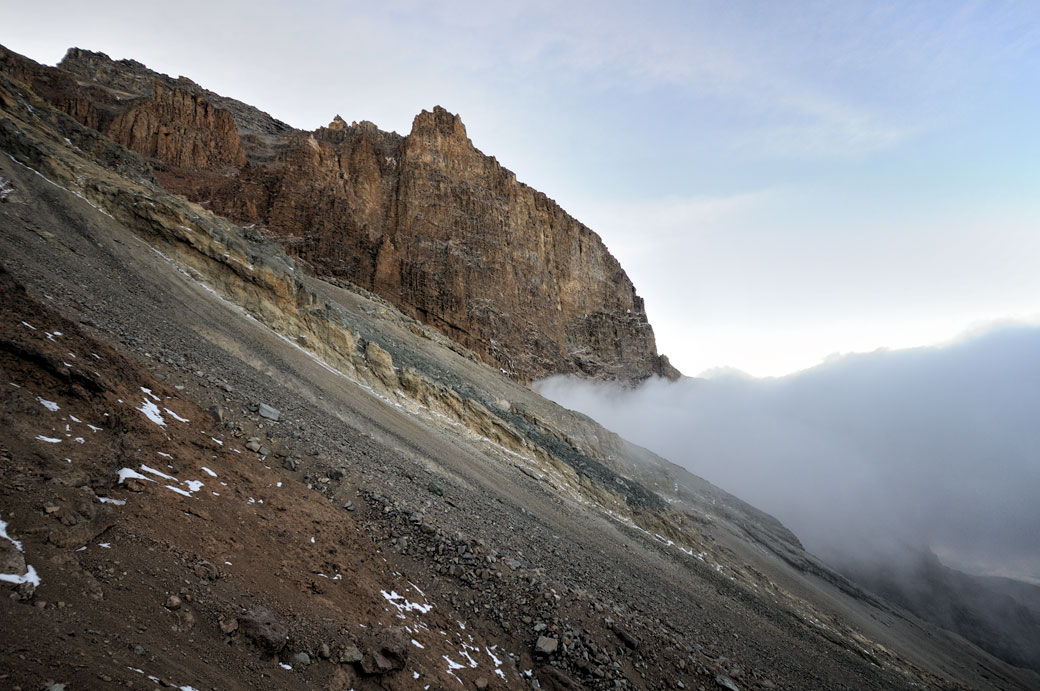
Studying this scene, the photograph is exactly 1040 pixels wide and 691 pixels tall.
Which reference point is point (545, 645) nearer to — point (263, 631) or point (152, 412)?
point (263, 631)

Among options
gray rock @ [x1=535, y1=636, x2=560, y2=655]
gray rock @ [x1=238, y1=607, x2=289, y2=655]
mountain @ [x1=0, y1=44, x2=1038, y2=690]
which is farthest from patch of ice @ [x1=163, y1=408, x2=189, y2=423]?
gray rock @ [x1=535, y1=636, x2=560, y2=655]

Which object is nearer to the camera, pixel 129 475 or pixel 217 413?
pixel 129 475

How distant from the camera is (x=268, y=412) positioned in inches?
453

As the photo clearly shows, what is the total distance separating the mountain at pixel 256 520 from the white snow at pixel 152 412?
0.27 feet

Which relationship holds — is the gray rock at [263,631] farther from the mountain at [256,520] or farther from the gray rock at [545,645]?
the gray rock at [545,645]

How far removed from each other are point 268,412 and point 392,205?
68026 millimetres

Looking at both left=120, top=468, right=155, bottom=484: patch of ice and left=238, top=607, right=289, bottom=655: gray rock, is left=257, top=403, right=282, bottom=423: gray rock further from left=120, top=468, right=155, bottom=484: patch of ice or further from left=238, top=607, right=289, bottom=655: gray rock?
left=238, top=607, right=289, bottom=655: gray rock

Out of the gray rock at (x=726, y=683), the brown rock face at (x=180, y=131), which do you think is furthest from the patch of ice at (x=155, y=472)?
the brown rock face at (x=180, y=131)

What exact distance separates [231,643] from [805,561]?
5525 cm

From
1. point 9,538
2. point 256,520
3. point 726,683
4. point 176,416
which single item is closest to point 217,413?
point 176,416

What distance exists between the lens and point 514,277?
7988 cm

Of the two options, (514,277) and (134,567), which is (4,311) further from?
(514,277)

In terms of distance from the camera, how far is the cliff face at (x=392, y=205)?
66.4m

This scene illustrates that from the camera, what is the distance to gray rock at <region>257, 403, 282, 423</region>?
11.4 metres
